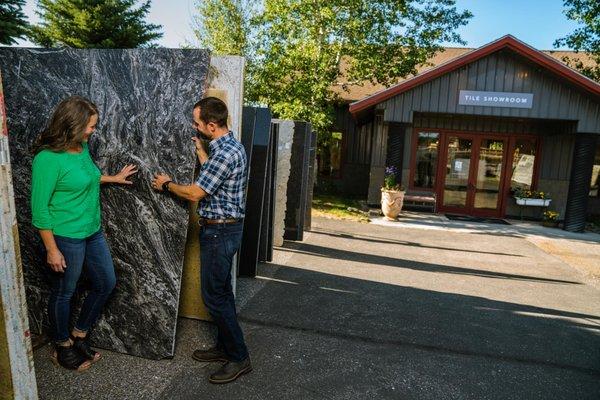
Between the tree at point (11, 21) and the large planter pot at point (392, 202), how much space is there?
10348 millimetres

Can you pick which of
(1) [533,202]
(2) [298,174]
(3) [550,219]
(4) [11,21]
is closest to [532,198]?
(1) [533,202]

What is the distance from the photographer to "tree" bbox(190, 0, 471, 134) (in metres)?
12.9

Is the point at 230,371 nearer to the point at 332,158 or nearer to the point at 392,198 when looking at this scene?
the point at 392,198

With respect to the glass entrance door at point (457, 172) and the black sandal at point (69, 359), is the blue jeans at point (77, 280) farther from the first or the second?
the glass entrance door at point (457, 172)


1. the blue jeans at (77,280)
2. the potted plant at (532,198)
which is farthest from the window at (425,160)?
the blue jeans at (77,280)

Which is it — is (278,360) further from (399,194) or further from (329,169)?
(329,169)

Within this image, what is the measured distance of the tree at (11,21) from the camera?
10.2 meters

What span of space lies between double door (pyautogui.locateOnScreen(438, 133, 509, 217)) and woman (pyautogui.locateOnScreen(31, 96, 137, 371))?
11.2m

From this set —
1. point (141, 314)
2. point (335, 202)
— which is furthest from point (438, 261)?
point (335, 202)

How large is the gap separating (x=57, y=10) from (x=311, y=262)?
14.5 m

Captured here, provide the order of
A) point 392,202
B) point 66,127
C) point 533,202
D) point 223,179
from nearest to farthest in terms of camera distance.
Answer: point 66,127
point 223,179
point 392,202
point 533,202

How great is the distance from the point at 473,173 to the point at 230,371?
1115 cm

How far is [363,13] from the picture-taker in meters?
13.8

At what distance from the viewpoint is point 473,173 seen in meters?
12.4
